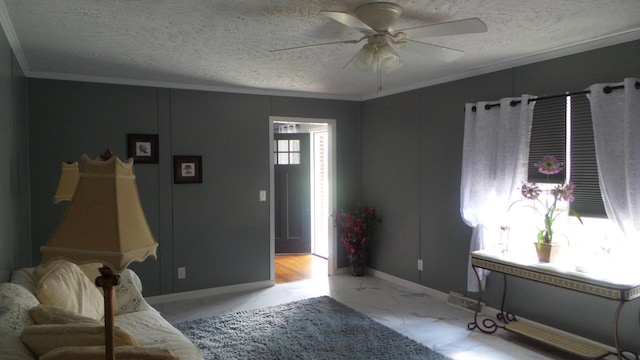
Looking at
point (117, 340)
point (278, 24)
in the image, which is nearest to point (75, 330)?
point (117, 340)

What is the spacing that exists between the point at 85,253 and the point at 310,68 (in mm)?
2894

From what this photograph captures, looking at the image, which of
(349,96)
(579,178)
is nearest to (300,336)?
(579,178)

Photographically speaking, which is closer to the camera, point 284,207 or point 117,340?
point 117,340

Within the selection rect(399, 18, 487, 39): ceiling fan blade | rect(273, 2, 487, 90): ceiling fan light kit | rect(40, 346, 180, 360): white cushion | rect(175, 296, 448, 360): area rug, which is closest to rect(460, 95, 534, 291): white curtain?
rect(175, 296, 448, 360): area rug

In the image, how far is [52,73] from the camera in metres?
3.96

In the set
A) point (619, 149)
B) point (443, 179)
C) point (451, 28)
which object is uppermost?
point (451, 28)

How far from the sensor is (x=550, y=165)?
3.16 m

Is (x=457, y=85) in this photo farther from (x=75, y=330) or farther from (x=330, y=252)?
(x=75, y=330)

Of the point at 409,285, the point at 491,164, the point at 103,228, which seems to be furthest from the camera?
the point at 409,285

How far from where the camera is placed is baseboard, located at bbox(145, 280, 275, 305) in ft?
14.6

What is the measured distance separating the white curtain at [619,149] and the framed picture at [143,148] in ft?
13.1

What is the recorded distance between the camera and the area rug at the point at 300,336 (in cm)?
320

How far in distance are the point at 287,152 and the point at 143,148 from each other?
277cm

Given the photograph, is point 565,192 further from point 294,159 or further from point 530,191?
point 294,159
